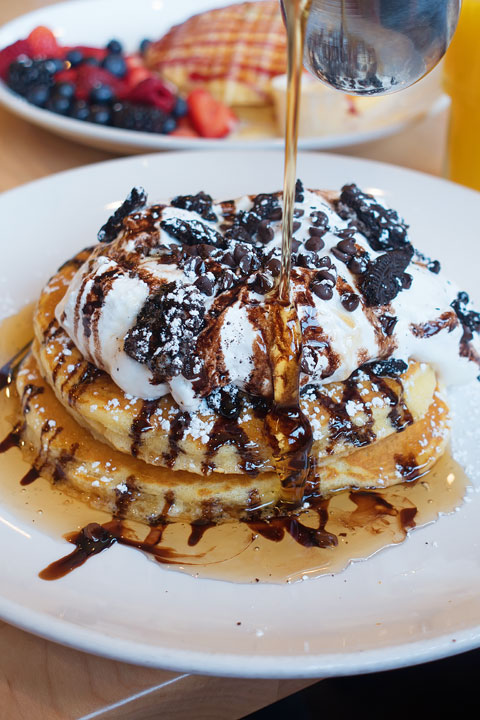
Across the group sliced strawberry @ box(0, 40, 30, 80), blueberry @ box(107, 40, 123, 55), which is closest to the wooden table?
sliced strawberry @ box(0, 40, 30, 80)

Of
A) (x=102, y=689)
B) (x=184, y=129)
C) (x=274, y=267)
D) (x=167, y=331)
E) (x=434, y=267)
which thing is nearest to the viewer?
Answer: (x=102, y=689)

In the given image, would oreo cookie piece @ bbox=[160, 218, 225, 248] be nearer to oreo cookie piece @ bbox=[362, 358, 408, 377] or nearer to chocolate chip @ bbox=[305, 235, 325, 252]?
chocolate chip @ bbox=[305, 235, 325, 252]

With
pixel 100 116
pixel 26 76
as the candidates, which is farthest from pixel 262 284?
pixel 26 76

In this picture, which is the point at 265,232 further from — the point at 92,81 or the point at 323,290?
the point at 92,81

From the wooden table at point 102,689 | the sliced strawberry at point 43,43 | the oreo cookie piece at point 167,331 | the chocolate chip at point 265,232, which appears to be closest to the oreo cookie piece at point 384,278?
the chocolate chip at point 265,232

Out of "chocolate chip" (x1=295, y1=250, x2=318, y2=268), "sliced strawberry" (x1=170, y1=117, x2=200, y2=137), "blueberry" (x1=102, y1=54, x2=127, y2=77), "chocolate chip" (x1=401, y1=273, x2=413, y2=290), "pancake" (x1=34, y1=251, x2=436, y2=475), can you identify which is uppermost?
"blueberry" (x1=102, y1=54, x2=127, y2=77)
